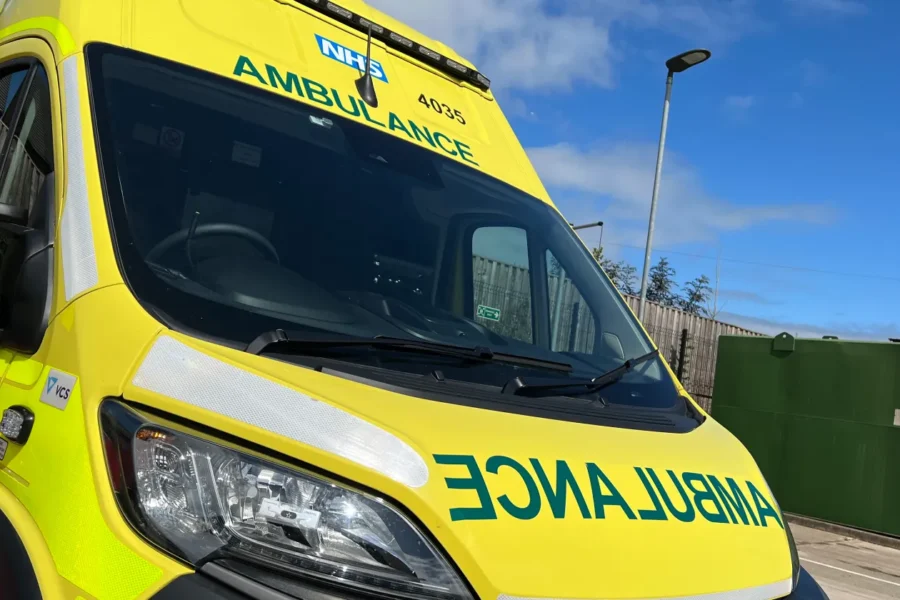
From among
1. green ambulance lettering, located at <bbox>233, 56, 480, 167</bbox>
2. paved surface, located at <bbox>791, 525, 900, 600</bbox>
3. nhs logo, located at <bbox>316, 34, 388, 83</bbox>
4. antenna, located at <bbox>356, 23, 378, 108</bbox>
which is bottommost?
paved surface, located at <bbox>791, 525, 900, 600</bbox>

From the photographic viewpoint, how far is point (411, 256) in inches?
105

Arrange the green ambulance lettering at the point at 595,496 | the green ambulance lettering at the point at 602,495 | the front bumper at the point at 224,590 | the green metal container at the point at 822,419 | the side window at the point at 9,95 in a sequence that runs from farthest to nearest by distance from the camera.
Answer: the green metal container at the point at 822,419 < the side window at the point at 9,95 < the green ambulance lettering at the point at 602,495 < the green ambulance lettering at the point at 595,496 < the front bumper at the point at 224,590

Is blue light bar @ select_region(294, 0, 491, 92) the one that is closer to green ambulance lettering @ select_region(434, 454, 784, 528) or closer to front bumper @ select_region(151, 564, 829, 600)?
green ambulance lettering @ select_region(434, 454, 784, 528)

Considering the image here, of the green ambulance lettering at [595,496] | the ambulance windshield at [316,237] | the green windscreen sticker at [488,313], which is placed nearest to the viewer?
the green ambulance lettering at [595,496]

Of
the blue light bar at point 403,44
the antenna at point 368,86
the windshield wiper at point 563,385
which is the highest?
the blue light bar at point 403,44

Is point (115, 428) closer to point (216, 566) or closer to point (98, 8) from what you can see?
point (216, 566)

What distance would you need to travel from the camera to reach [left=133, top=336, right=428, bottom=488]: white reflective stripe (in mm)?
1576

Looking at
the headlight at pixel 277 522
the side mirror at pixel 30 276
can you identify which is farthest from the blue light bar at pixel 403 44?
the headlight at pixel 277 522

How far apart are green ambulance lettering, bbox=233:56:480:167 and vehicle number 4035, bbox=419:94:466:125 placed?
0.59ft

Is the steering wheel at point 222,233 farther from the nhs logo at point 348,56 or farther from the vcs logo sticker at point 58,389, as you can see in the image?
the nhs logo at point 348,56

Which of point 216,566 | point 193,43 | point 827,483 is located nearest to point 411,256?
point 193,43

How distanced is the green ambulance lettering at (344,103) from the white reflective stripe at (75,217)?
23.2 inches

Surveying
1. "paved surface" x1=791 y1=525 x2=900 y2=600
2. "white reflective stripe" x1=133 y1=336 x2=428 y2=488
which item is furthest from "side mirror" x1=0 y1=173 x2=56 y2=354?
"paved surface" x1=791 y1=525 x2=900 y2=600

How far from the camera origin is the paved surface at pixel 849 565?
6523mm
